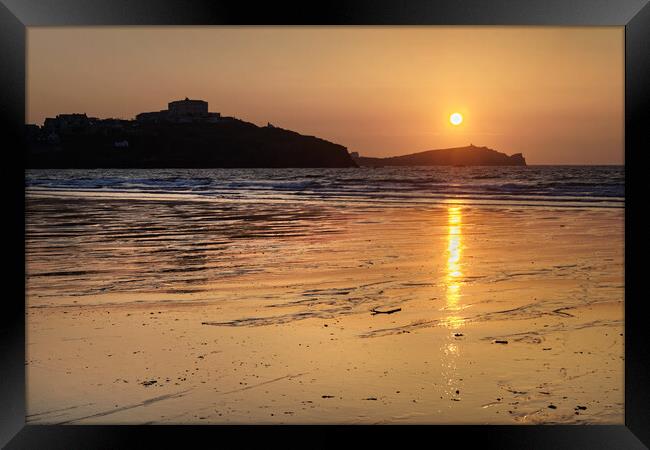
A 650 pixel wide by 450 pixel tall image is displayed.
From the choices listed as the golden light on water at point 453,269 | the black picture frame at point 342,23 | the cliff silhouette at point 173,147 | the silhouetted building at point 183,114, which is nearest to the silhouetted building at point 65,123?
the cliff silhouette at point 173,147

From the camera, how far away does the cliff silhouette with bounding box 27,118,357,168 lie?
35.2 m

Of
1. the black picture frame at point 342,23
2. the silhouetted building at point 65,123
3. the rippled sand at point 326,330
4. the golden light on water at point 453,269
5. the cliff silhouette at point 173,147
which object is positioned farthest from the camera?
the cliff silhouette at point 173,147

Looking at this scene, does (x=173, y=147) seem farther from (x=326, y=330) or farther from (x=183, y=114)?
→ (x=326, y=330)

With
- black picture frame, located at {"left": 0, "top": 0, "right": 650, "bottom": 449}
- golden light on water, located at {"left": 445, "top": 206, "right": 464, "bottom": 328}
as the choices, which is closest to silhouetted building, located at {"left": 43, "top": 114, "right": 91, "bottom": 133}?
golden light on water, located at {"left": 445, "top": 206, "right": 464, "bottom": 328}

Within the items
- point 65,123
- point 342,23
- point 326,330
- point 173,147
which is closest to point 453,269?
point 326,330

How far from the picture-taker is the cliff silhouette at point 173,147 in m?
35.2

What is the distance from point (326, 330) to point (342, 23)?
199 centimetres

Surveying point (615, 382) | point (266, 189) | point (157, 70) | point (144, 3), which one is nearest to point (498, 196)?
point (266, 189)

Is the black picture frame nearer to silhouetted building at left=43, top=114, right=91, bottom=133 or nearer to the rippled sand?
the rippled sand

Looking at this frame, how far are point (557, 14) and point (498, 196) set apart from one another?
16002mm

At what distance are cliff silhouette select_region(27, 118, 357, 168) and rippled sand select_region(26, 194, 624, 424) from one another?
90.6 ft

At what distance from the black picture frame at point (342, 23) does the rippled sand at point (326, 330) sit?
0.27 meters

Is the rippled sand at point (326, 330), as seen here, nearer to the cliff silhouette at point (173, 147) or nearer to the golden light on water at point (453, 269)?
the golden light on water at point (453, 269)
